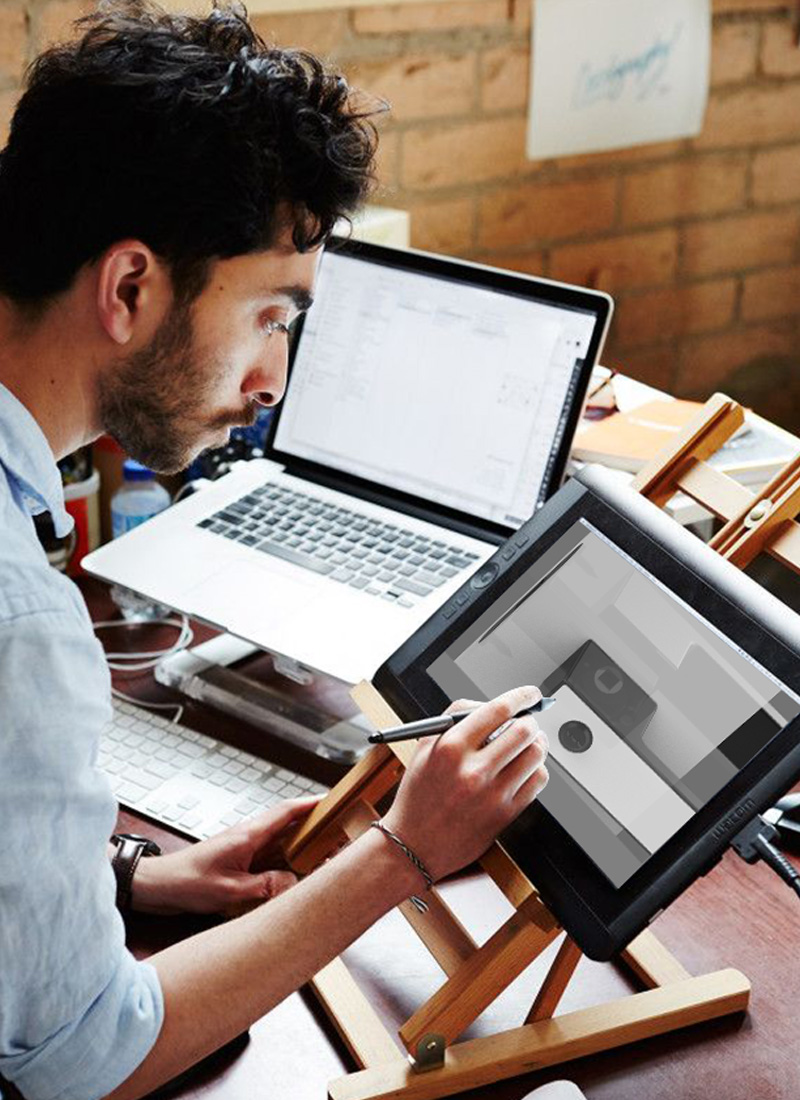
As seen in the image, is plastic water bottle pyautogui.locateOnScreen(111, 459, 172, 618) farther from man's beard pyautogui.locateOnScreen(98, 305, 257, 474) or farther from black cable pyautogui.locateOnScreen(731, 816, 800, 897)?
black cable pyautogui.locateOnScreen(731, 816, 800, 897)

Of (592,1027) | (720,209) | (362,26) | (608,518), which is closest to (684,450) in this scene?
(608,518)

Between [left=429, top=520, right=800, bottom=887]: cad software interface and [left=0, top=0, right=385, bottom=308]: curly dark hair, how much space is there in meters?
0.31

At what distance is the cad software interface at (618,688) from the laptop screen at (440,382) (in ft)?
1.14

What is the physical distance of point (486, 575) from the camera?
1.15 m

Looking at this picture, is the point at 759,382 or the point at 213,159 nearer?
the point at 213,159

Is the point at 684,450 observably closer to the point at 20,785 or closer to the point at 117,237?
the point at 117,237

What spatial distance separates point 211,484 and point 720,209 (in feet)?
4.57

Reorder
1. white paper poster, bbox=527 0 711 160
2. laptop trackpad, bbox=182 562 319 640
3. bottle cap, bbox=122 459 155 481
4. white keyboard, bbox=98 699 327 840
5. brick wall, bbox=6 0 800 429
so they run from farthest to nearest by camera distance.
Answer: white paper poster, bbox=527 0 711 160, brick wall, bbox=6 0 800 429, bottle cap, bbox=122 459 155 481, laptop trackpad, bbox=182 562 319 640, white keyboard, bbox=98 699 327 840

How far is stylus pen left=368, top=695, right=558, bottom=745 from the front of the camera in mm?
1053

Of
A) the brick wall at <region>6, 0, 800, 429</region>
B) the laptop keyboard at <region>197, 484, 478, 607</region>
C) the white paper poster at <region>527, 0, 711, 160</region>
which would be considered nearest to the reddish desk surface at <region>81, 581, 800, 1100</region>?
the laptop keyboard at <region>197, 484, 478, 607</region>

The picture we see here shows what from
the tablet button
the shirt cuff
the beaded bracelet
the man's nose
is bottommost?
the shirt cuff

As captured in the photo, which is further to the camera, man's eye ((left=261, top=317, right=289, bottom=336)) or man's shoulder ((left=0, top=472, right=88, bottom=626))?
man's eye ((left=261, top=317, right=289, bottom=336))

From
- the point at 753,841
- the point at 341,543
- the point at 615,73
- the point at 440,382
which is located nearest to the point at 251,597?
the point at 341,543

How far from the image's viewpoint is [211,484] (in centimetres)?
164
